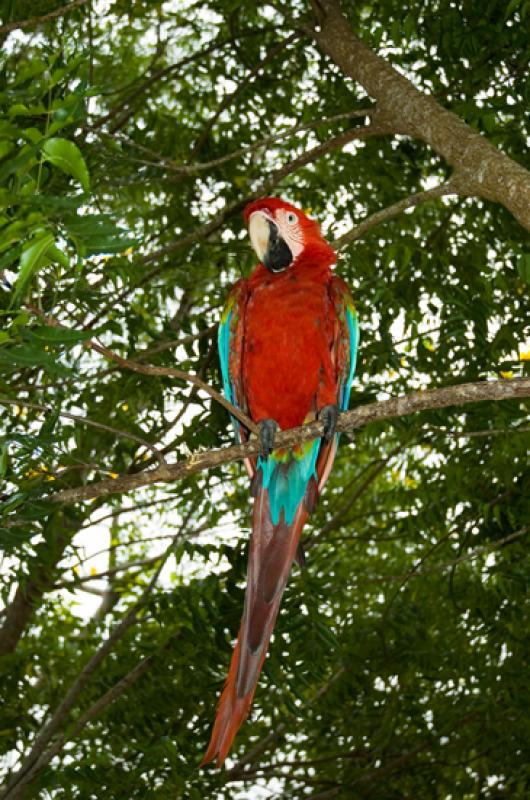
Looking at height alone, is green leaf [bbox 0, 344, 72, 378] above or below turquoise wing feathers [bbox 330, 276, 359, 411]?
below

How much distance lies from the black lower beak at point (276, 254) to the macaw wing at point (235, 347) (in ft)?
0.26

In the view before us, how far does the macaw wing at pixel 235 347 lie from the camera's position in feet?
7.70

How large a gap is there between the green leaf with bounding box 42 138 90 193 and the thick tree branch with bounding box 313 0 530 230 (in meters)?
1.19

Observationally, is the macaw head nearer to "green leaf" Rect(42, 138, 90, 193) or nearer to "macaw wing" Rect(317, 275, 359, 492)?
"macaw wing" Rect(317, 275, 359, 492)

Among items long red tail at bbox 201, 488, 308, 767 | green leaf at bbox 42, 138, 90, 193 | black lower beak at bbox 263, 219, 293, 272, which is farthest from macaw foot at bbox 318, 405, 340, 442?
green leaf at bbox 42, 138, 90, 193

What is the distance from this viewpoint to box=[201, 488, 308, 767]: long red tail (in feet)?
6.02

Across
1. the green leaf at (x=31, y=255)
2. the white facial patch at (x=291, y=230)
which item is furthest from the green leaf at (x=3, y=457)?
the white facial patch at (x=291, y=230)

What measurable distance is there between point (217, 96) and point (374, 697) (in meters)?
1.99

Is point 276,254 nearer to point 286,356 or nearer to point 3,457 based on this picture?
point 286,356

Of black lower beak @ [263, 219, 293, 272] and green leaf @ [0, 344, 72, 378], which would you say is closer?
green leaf @ [0, 344, 72, 378]

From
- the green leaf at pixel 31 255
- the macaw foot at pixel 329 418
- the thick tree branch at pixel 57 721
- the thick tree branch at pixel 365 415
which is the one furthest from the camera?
the thick tree branch at pixel 57 721

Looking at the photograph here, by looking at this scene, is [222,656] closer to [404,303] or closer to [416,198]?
[404,303]

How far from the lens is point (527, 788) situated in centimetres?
261

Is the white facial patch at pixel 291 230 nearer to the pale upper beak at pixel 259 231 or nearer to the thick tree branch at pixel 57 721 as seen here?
the pale upper beak at pixel 259 231
